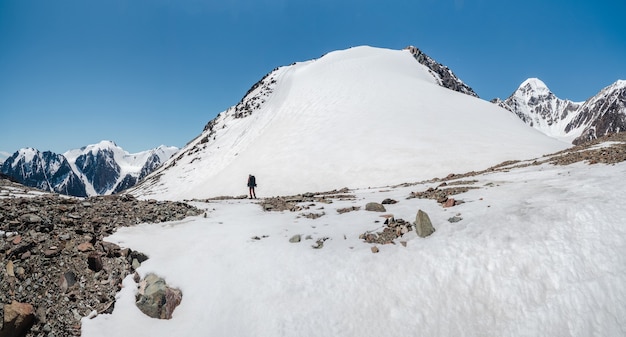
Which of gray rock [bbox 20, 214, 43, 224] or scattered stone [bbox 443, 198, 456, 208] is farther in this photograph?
scattered stone [bbox 443, 198, 456, 208]

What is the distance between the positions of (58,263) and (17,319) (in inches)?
75.7

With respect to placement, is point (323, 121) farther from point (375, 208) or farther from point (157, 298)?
point (157, 298)

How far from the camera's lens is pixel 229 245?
392 inches

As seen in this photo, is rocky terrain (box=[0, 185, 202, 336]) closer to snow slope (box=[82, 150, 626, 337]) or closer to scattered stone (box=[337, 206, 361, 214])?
snow slope (box=[82, 150, 626, 337])

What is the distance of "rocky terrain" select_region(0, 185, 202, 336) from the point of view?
6.94 meters

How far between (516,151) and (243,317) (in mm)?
34638

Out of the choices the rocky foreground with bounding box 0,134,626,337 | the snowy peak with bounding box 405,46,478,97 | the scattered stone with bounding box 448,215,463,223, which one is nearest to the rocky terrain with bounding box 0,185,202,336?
the rocky foreground with bounding box 0,134,626,337

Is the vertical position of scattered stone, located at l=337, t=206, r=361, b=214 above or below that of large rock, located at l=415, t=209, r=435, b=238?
above

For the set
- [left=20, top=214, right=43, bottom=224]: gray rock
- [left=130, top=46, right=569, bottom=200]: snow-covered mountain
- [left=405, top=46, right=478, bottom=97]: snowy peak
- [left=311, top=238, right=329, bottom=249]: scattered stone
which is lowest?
[left=311, top=238, right=329, bottom=249]: scattered stone

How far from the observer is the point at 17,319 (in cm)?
638

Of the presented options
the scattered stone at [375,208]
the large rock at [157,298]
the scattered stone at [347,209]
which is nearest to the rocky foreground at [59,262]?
the large rock at [157,298]

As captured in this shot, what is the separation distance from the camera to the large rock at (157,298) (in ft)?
24.6

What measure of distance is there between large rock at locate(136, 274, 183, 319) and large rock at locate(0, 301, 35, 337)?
2068 mm

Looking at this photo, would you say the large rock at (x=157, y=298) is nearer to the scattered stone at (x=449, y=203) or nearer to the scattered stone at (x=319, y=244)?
the scattered stone at (x=319, y=244)
